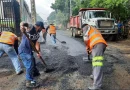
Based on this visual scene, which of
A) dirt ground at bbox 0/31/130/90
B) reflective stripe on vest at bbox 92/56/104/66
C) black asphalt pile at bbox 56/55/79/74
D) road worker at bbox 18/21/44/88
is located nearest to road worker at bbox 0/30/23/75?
dirt ground at bbox 0/31/130/90

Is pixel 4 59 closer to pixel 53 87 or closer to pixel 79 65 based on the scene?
pixel 79 65

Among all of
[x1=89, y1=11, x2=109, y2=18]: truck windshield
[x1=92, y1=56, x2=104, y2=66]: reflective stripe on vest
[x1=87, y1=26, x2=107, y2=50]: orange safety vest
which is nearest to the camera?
[x1=92, y1=56, x2=104, y2=66]: reflective stripe on vest

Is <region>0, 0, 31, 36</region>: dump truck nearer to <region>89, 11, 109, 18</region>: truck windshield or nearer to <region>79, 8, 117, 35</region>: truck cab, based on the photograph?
<region>79, 8, 117, 35</region>: truck cab

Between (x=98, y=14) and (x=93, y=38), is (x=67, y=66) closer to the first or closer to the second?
(x=93, y=38)

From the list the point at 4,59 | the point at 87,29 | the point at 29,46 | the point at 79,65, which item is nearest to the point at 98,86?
the point at 87,29

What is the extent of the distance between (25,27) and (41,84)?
1.58 metres

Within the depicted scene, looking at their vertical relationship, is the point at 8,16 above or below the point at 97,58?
above

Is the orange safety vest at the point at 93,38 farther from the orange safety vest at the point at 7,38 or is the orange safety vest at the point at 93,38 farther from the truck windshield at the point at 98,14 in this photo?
the truck windshield at the point at 98,14

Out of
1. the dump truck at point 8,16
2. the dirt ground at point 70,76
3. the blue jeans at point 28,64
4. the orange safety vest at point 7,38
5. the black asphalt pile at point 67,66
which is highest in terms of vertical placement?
the dump truck at point 8,16

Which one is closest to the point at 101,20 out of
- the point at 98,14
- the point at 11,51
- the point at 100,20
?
the point at 100,20

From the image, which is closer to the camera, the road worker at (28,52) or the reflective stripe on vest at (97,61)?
the reflective stripe on vest at (97,61)

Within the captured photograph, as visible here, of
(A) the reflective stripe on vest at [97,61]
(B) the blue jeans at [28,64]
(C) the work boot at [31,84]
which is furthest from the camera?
(B) the blue jeans at [28,64]

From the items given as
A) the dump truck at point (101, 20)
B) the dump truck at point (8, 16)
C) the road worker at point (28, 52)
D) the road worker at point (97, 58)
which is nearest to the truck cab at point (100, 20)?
the dump truck at point (101, 20)

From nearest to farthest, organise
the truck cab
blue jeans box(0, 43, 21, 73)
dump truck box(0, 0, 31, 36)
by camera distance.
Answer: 1. blue jeans box(0, 43, 21, 73)
2. dump truck box(0, 0, 31, 36)
3. the truck cab
